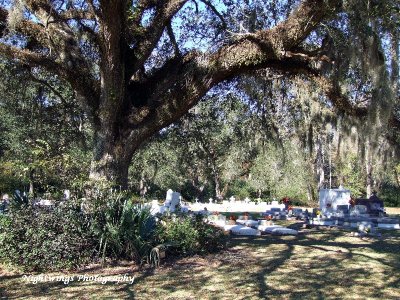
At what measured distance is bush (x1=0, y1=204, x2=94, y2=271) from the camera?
5.80m

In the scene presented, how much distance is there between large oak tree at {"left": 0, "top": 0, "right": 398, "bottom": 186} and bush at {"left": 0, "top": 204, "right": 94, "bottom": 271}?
3.58 feet

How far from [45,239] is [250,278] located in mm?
2964

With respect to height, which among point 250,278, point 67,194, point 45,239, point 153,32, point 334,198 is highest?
point 153,32

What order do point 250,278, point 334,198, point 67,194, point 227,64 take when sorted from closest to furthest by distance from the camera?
1. point 250,278
2. point 67,194
3. point 227,64
4. point 334,198

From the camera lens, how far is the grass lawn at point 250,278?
4.75 meters

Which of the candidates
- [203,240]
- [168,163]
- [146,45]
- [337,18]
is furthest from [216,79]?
[168,163]

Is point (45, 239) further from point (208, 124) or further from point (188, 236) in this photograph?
point (208, 124)

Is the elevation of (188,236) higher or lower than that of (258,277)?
higher

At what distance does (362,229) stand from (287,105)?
3746mm

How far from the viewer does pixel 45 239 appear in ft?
19.5

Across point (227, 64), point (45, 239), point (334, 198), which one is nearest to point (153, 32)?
point (227, 64)

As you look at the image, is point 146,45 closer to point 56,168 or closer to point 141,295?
point 56,168

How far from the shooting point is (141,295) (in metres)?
4.68

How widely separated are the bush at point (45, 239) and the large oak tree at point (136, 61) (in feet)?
3.58
